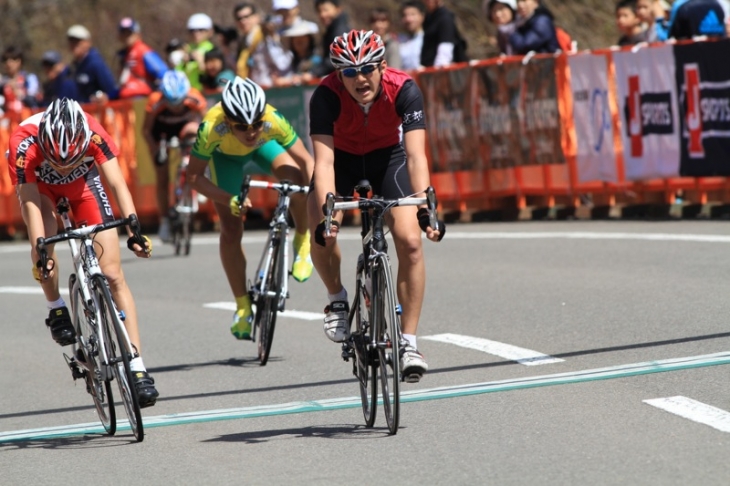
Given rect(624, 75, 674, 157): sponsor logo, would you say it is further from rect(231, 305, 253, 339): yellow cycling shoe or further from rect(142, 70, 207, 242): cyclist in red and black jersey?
rect(231, 305, 253, 339): yellow cycling shoe

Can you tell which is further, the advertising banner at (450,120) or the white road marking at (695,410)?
the advertising banner at (450,120)

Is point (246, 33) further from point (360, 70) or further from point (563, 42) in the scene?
point (360, 70)

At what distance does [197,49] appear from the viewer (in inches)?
805

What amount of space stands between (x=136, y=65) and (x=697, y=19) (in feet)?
28.7

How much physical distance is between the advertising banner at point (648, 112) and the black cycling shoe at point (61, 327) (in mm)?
8999

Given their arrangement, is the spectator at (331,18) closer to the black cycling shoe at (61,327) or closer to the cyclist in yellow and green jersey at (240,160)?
the cyclist in yellow and green jersey at (240,160)

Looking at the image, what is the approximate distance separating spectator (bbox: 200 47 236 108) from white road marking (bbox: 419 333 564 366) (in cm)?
984

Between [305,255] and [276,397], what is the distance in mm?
1923

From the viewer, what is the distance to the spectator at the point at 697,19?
15.2 metres

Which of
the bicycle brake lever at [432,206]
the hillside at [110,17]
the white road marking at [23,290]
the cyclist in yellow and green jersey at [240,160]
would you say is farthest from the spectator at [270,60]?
the bicycle brake lever at [432,206]

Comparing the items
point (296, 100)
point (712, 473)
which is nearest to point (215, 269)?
point (296, 100)

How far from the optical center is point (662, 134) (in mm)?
15812

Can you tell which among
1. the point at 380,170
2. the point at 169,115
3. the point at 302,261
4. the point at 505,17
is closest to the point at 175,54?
the point at 169,115

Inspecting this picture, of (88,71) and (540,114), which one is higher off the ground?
(88,71)
